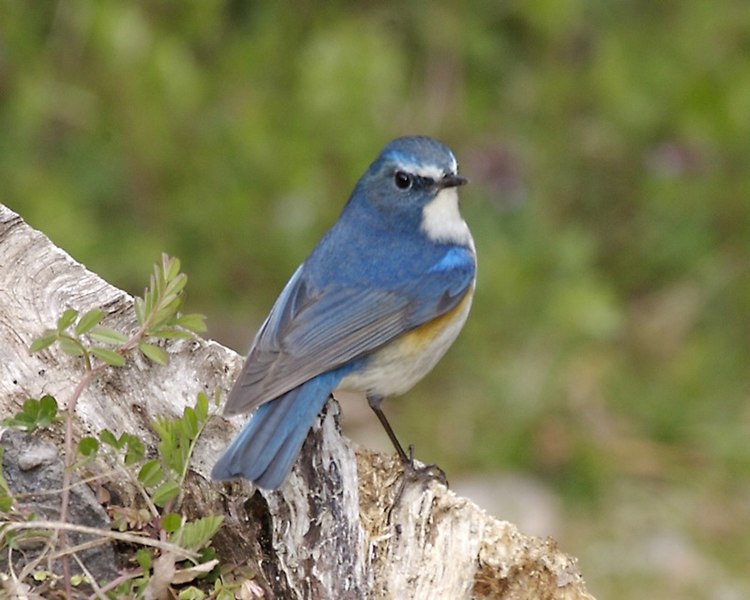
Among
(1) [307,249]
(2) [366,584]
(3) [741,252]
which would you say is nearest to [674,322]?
(3) [741,252]

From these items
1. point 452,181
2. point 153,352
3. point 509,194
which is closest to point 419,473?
point 153,352

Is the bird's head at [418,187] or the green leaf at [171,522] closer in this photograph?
the green leaf at [171,522]

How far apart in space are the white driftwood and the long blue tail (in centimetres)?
6

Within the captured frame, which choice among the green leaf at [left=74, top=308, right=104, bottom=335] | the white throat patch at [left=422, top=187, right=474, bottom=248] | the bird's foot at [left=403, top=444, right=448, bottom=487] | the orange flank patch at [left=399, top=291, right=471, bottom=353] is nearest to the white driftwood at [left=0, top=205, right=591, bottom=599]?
the bird's foot at [left=403, top=444, right=448, bottom=487]

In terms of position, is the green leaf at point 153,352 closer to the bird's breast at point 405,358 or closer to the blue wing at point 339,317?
the blue wing at point 339,317

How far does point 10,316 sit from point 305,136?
3.51 m

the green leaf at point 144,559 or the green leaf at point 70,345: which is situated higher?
the green leaf at point 70,345

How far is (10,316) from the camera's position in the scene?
12.1 feet

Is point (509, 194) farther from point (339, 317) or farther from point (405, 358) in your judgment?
point (339, 317)

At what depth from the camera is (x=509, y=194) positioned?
274 inches

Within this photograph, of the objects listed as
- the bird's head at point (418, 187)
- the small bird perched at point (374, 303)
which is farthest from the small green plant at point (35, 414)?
the bird's head at point (418, 187)

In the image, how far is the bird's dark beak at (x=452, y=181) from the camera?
15.1 ft

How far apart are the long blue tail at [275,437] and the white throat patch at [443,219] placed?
90 centimetres

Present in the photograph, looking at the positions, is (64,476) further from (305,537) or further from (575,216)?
(575,216)
